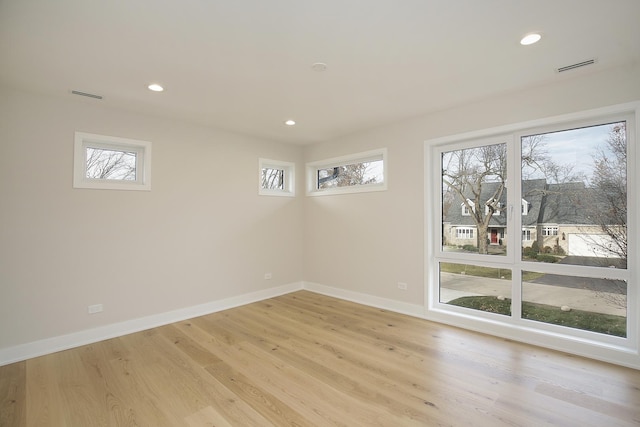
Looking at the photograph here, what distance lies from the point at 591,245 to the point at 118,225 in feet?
16.6

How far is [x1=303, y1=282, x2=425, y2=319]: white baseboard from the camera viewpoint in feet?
13.3

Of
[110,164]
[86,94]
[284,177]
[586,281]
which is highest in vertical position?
[86,94]

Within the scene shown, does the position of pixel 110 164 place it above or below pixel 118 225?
above

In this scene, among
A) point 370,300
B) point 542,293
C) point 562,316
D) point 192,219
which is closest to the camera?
point 562,316

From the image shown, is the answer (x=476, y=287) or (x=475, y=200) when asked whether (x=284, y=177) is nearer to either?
(x=475, y=200)

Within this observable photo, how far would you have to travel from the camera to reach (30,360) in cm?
294

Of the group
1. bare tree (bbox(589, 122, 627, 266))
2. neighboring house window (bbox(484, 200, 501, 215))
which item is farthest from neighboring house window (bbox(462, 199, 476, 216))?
bare tree (bbox(589, 122, 627, 266))

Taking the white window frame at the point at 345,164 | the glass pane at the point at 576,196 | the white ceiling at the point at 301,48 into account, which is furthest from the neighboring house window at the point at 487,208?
the white window frame at the point at 345,164

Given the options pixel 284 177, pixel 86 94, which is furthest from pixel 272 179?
pixel 86 94

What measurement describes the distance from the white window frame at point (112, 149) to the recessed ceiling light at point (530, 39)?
402 centimetres

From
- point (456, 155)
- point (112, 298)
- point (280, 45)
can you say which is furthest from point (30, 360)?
point (456, 155)

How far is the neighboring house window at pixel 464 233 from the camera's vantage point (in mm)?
3732

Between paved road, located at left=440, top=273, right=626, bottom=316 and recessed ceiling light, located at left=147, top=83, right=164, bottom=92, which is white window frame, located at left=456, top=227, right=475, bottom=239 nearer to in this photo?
paved road, located at left=440, top=273, right=626, bottom=316

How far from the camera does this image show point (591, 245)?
2951 millimetres
